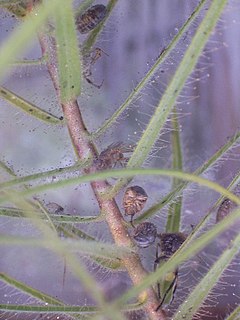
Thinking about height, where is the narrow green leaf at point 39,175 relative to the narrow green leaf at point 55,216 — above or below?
above

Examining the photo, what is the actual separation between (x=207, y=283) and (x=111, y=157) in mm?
222

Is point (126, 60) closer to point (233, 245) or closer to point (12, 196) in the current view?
point (233, 245)

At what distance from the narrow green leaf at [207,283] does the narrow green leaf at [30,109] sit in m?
0.29

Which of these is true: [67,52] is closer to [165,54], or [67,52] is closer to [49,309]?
[165,54]

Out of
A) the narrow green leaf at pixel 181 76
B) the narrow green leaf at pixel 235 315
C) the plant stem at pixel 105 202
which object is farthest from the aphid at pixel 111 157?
the narrow green leaf at pixel 235 315

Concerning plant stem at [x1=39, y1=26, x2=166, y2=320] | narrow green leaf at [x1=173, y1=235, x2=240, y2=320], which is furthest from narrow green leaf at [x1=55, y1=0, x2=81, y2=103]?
narrow green leaf at [x1=173, y1=235, x2=240, y2=320]

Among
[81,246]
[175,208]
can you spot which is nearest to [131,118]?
[175,208]

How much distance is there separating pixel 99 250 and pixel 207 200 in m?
0.63

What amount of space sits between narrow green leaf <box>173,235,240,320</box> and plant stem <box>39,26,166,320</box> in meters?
0.05

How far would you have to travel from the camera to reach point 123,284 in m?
1.19

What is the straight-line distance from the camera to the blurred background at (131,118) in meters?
1.20

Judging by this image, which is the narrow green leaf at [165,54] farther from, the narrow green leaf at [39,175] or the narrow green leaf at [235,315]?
the narrow green leaf at [235,315]

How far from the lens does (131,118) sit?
4.26ft

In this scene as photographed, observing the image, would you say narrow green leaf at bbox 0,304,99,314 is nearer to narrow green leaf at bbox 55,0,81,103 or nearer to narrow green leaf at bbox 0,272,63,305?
narrow green leaf at bbox 0,272,63,305
